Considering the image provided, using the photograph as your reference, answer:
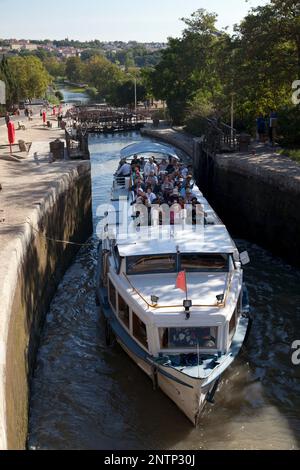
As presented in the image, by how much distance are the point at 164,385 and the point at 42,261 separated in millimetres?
5605

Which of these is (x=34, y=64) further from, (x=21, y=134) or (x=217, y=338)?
(x=217, y=338)

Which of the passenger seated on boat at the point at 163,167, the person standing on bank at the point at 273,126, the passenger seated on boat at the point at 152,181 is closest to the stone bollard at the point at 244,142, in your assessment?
the person standing on bank at the point at 273,126

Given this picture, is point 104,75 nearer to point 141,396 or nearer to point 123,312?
point 123,312

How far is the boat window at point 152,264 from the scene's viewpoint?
12320mm

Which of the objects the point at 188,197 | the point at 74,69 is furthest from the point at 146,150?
the point at 74,69

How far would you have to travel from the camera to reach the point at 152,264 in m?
12.4

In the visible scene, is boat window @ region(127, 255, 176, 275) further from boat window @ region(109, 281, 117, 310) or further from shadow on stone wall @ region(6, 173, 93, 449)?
shadow on stone wall @ region(6, 173, 93, 449)

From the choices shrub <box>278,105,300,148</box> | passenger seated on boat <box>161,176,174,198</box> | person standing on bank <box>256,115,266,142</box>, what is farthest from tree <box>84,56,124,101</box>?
passenger seated on boat <box>161,176,174,198</box>

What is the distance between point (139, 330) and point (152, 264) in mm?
1688

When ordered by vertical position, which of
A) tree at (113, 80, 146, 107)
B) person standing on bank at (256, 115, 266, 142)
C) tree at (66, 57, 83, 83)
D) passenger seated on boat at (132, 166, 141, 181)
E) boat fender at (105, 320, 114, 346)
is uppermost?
tree at (66, 57, 83, 83)

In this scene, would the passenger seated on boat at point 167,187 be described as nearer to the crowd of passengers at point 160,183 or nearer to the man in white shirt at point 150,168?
the crowd of passengers at point 160,183

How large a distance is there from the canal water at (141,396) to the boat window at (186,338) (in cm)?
139

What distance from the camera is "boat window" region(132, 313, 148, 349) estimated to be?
438 inches

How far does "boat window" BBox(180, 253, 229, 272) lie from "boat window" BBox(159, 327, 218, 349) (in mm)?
1899
